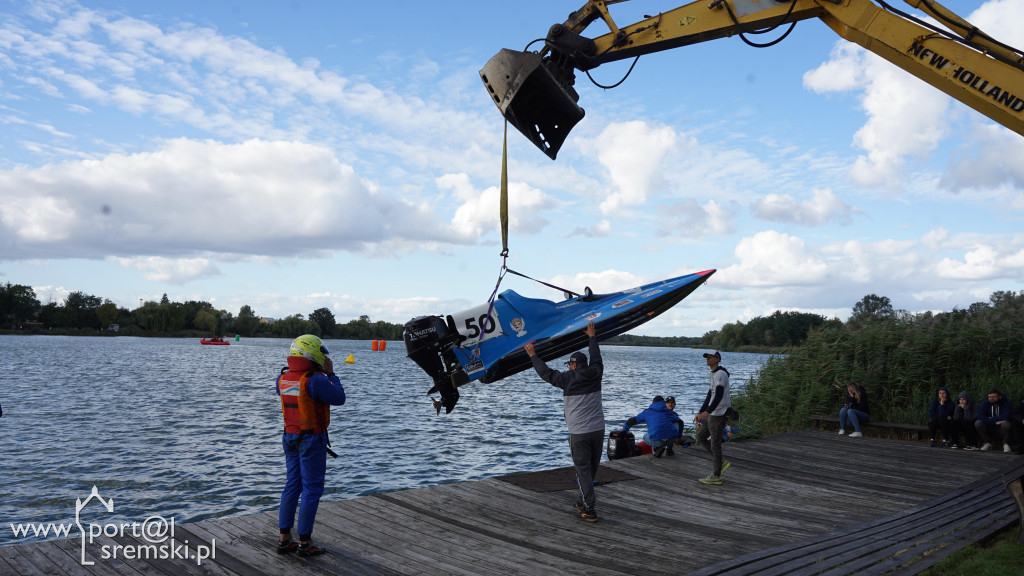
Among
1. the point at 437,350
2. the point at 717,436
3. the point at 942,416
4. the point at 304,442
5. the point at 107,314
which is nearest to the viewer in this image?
the point at 304,442

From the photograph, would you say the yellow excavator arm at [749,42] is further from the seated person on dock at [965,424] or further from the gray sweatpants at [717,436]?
the seated person on dock at [965,424]

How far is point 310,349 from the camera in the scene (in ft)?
20.5

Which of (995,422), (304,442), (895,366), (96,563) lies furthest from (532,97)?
(895,366)

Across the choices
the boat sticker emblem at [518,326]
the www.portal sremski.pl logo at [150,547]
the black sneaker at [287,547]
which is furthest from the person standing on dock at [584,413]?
the www.portal sremski.pl logo at [150,547]

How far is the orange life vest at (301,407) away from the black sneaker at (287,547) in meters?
1.08

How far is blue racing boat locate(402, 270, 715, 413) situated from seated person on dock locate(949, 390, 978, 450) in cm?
876

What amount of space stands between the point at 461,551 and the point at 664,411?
21.5ft

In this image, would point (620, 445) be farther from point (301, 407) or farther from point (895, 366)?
point (895, 366)

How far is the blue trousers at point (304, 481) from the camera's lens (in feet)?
19.7

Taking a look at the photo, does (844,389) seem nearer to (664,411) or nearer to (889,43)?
(664,411)

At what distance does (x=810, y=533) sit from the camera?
7211mm

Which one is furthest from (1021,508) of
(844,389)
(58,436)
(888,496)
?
(58,436)

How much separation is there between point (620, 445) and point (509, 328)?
5573 millimetres

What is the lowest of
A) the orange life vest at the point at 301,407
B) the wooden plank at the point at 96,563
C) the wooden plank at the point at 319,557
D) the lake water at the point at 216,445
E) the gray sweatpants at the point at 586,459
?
the lake water at the point at 216,445
